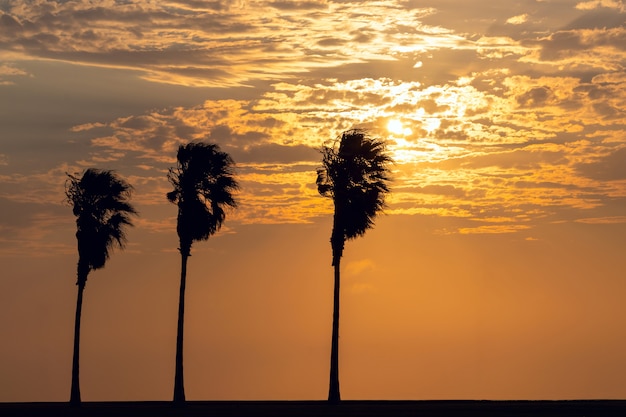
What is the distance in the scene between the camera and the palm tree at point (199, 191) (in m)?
82.4

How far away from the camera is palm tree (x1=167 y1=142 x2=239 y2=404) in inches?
3243

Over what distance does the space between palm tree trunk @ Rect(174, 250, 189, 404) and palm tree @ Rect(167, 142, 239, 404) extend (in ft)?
2.33

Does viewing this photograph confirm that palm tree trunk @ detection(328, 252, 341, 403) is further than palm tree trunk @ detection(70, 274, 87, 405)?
No

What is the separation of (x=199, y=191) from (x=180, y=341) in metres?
10.1

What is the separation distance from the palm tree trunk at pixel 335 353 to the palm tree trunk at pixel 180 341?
9.41 m
